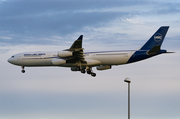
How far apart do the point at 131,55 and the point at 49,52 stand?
47.6 feet

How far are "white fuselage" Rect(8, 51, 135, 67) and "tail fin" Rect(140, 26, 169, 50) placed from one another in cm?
318

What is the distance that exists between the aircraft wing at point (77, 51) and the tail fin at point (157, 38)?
10.5 meters

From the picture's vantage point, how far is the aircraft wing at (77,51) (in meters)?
41.5

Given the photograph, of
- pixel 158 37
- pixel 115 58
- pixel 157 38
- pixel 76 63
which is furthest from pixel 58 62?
pixel 158 37

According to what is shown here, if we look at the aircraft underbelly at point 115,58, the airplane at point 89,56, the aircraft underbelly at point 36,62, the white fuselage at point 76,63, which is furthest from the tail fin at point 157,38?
the aircraft underbelly at point 36,62

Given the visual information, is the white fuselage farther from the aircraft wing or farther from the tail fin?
the tail fin

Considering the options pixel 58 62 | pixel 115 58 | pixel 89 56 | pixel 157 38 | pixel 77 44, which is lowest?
pixel 58 62

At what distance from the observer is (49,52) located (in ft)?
165

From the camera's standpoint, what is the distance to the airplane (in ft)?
146

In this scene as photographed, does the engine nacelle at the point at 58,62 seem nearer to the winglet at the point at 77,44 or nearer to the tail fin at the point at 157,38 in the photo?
the winglet at the point at 77,44

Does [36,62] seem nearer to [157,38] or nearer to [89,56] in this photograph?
[89,56]

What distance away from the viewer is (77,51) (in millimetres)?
45094

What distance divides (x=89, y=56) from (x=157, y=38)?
1160 cm

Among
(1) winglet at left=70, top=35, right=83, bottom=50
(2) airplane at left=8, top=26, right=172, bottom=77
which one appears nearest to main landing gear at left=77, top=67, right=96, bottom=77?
(2) airplane at left=8, top=26, right=172, bottom=77
